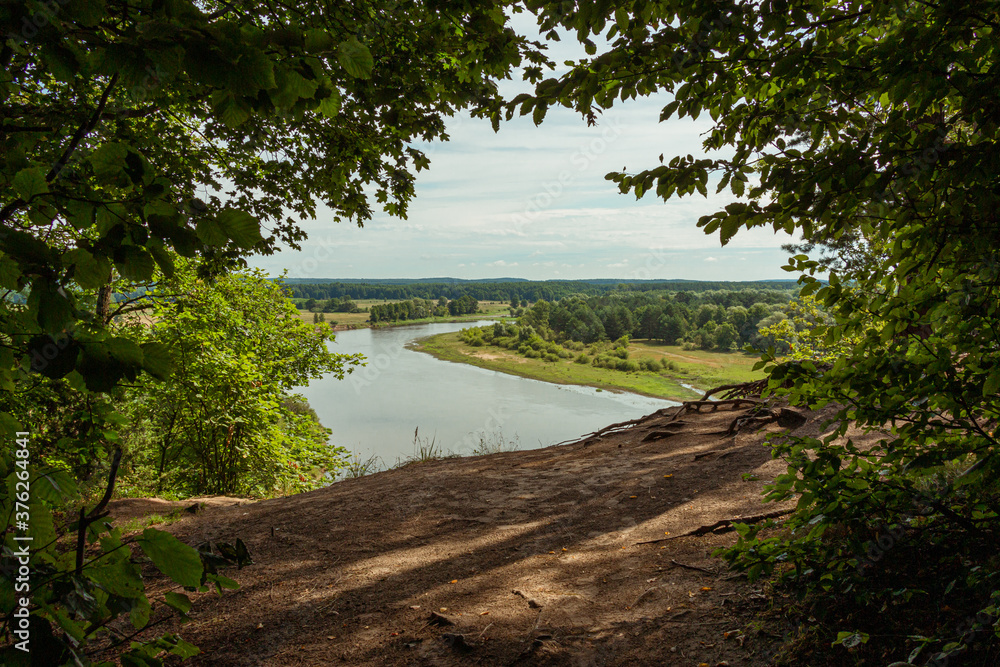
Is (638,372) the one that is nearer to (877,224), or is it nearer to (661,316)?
(661,316)

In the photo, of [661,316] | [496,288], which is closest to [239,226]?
[661,316]

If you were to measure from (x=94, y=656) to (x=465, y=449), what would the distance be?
748 centimetres

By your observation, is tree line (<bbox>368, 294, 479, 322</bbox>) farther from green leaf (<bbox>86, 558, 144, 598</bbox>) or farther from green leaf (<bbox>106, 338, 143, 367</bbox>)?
green leaf (<bbox>106, 338, 143, 367</bbox>)

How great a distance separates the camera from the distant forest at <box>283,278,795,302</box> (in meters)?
60.4

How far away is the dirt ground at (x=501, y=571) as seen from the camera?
2.60 metres

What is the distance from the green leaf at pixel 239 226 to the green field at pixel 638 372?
1150 inches

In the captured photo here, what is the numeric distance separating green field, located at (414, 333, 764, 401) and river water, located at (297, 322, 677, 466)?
1.81 metres

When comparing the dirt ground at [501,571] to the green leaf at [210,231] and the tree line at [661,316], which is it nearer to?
the green leaf at [210,231]

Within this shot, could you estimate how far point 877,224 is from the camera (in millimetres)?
2281

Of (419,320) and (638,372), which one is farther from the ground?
(419,320)

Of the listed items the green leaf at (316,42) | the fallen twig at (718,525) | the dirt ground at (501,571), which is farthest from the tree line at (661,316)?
the green leaf at (316,42)

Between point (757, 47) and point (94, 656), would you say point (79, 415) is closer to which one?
point (94, 656)

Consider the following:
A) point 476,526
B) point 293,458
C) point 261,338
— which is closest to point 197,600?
point 476,526

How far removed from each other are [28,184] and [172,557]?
83 centimetres
